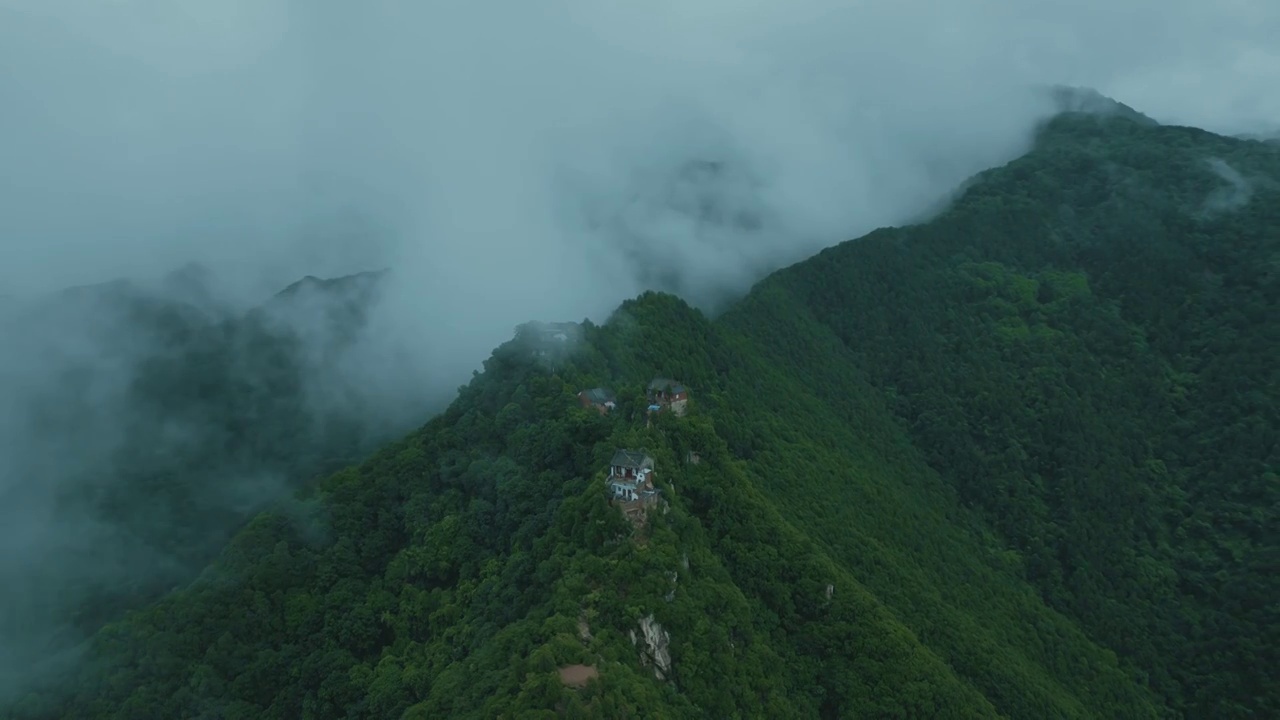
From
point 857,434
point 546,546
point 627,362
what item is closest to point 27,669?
point 546,546

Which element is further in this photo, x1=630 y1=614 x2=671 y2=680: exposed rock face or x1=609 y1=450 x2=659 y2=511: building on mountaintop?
x1=609 y1=450 x2=659 y2=511: building on mountaintop

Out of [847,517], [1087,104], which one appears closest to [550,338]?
[847,517]

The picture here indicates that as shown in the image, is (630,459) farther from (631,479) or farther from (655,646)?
(655,646)

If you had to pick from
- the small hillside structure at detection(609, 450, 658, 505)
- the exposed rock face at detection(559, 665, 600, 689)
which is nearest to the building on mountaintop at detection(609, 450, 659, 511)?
the small hillside structure at detection(609, 450, 658, 505)

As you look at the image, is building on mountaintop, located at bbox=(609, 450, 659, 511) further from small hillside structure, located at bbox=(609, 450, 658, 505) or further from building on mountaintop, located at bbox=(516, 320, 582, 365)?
building on mountaintop, located at bbox=(516, 320, 582, 365)

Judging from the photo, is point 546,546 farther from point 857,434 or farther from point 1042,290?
point 1042,290

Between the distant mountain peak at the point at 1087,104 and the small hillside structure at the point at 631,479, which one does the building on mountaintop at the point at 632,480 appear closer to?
the small hillside structure at the point at 631,479

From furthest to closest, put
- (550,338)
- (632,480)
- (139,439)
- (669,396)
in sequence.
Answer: (139,439) < (550,338) < (669,396) < (632,480)
